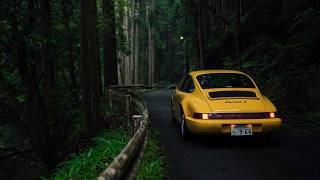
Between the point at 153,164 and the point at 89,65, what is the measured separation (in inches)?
219

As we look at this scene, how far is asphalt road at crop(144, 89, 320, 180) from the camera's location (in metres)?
6.54

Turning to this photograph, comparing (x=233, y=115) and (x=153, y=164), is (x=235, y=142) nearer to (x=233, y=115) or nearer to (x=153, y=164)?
(x=233, y=115)

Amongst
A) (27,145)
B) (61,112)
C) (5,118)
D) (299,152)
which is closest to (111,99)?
(61,112)

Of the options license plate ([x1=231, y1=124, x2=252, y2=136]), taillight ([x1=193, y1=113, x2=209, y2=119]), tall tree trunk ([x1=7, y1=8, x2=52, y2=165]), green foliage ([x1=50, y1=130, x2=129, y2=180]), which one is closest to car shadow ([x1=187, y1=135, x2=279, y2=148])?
license plate ([x1=231, y1=124, x2=252, y2=136])

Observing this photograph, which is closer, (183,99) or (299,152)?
(299,152)

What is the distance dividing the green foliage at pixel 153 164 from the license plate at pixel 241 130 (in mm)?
1432

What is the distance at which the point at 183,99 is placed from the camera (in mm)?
10094

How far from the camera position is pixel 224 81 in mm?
10031

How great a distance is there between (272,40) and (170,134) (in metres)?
14.6

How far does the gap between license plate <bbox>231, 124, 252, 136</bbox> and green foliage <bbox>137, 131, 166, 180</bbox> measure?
1.43 metres

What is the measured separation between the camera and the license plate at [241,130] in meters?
8.40

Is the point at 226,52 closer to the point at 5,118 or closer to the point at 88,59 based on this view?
the point at 5,118

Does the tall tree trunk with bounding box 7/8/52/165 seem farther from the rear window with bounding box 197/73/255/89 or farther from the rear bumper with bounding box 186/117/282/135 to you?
the rear bumper with bounding box 186/117/282/135

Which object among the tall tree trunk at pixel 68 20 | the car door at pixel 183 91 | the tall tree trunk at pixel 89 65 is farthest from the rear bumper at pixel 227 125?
the tall tree trunk at pixel 68 20
